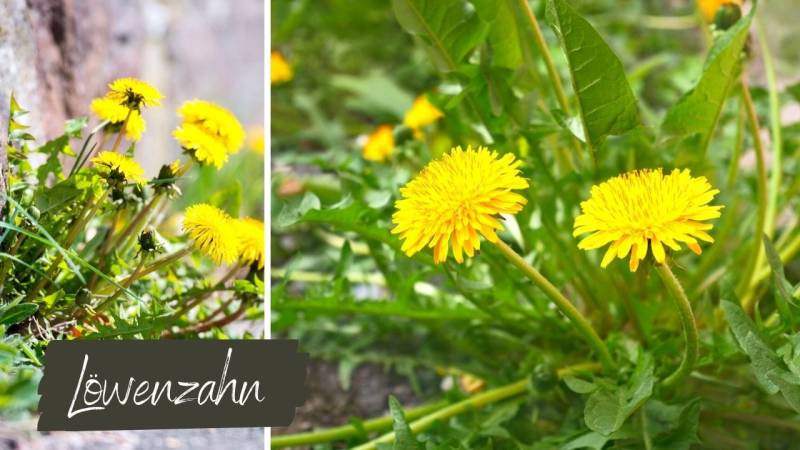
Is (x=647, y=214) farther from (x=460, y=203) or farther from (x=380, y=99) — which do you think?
(x=380, y=99)

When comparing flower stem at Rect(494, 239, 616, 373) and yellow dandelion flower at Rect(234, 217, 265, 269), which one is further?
yellow dandelion flower at Rect(234, 217, 265, 269)

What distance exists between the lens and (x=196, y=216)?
74cm

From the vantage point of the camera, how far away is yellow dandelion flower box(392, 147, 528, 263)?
590 mm

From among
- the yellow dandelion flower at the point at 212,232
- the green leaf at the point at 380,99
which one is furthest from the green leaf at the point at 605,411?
the green leaf at the point at 380,99

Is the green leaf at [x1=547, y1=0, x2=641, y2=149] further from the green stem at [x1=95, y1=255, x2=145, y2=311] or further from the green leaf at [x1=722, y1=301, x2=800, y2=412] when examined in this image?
the green stem at [x1=95, y1=255, x2=145, y2=311]

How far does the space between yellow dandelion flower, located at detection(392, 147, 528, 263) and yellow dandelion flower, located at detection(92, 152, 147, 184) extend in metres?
0.24

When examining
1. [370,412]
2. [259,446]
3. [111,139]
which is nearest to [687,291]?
[370,412]

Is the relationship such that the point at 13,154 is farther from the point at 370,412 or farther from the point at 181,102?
the point at 370,412

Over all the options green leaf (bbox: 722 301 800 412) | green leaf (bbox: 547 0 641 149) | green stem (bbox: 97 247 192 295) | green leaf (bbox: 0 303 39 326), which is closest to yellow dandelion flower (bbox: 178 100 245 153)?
green stem (bbox: 97 247 192 295)

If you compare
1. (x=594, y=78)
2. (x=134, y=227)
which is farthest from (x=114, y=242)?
(x=594, y=78)

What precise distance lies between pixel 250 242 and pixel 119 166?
141 millimetres

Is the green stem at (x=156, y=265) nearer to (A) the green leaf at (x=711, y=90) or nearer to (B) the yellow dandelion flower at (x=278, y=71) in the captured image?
(A) the green leaf at (x=711, y=90)

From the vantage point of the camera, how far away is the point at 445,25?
2.50ft

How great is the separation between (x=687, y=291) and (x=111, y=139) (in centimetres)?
64
